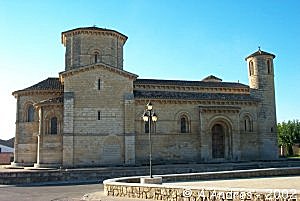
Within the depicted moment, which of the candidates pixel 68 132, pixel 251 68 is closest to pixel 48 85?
pixel 68 132

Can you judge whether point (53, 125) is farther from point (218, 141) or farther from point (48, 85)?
point (218, 141)

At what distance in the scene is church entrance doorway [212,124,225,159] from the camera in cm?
3390

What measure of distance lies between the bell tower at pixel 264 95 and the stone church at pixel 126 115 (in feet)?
0.34

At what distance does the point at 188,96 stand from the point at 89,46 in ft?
36.9

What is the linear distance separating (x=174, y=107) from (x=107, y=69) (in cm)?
741

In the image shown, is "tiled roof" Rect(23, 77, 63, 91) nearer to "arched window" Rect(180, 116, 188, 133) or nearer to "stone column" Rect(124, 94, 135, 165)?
"stone column" Rect(124, 94, 135, 165)

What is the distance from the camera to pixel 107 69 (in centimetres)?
3128

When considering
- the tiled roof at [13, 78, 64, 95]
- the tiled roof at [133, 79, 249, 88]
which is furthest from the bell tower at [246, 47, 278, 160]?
the tiled roof at [13, 78, 64, 95]

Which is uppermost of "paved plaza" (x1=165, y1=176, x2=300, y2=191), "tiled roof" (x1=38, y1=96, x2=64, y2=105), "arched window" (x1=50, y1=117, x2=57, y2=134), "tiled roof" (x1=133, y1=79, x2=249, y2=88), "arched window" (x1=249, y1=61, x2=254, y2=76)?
"arched window" (x1=249, y1=61, x2=254, y2=76)

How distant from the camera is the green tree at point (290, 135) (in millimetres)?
58531

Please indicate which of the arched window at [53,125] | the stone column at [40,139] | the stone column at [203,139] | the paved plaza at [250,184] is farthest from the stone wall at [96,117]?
the paved plaza at [250,184]

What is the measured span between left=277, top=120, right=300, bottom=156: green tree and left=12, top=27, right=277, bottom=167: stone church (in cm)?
2476

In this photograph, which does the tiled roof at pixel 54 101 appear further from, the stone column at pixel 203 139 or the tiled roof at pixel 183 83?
the stone column at pixel 203 139

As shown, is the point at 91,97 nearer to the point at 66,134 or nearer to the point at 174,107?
the point at 66,134
